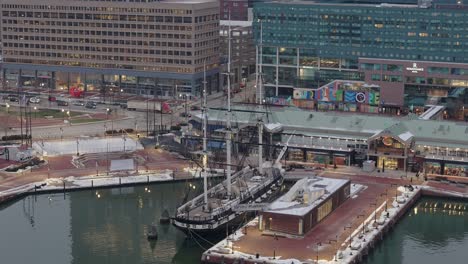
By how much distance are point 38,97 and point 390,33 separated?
2194 inches

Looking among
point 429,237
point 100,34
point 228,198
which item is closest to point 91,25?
point 100,34

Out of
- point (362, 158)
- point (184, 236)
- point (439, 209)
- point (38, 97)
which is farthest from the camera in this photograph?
point (38, 97)

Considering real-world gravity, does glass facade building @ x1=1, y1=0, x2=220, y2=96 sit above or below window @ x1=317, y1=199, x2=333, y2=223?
above

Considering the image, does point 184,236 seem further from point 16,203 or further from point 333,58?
point 333,58

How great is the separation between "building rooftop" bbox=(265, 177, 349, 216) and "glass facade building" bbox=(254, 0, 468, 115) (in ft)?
158

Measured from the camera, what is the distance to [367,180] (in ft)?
297

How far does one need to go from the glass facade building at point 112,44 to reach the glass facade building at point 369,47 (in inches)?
425

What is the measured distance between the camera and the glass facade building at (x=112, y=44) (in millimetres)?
139625

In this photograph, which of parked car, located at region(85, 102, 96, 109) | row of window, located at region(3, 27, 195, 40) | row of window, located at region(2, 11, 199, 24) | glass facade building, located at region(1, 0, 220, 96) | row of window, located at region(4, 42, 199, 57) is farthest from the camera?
row of window, located at region(4, 42, 199, 57)

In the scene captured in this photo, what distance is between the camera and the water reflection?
71.2m

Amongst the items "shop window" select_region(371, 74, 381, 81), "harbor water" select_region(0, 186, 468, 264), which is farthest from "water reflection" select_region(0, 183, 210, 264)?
"shop window" select_region(371, 74, 381, 81)

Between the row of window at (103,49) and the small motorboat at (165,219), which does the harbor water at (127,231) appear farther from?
the row of window at (103,49)

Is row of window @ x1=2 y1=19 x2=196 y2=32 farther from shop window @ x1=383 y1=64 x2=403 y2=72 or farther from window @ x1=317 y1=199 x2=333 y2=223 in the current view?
window @ x1=317 y1=199 x2=333 y2=223

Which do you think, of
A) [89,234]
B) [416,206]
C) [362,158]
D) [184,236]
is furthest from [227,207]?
[362,158]
